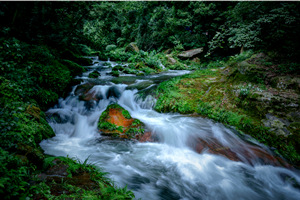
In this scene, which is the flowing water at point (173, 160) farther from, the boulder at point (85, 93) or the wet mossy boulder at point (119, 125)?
the boulder at point (85, 93)

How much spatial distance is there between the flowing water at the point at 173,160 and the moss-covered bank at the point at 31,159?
72 centimetres

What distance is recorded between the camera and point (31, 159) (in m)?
2.37

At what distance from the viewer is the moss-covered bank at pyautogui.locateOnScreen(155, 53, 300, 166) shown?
159 inches

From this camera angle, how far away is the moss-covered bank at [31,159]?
1.79 m

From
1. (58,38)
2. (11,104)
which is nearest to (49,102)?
(11,104)

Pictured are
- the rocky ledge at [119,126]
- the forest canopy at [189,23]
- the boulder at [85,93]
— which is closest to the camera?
the rocky ledge at [119,126]

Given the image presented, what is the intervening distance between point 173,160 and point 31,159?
127 inches

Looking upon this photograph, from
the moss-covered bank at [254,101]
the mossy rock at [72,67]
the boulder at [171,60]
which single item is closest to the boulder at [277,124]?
the moss-covered bank at [254,101]

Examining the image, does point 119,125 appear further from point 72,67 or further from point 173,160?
point 72,67

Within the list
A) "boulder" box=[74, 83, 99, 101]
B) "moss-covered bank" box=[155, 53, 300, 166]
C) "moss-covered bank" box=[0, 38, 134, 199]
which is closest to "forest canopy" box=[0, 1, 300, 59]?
"moss-covered bank" box=[155, 53, 300, 166]

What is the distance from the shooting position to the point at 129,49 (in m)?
21.2

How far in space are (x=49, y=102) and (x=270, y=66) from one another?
356 inches

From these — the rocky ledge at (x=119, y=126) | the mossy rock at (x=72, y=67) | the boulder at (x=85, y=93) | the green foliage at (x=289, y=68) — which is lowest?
the rocky ledge at (x=119, y=126)

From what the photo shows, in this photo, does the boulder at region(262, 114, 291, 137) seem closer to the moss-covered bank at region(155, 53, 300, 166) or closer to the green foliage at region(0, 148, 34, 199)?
the moss-covered bank at region(155, 53, 300, 166)
